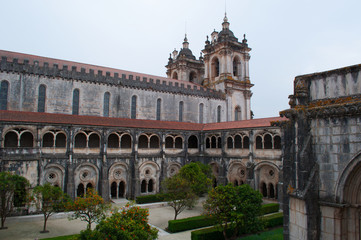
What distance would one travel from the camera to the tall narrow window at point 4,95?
2865 centimetres

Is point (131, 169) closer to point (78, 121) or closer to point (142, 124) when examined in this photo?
point (142, 124)

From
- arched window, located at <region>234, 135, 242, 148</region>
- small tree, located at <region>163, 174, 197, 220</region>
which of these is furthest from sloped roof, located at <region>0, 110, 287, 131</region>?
small tree, located at <region>163, 174, 197, 220</region>

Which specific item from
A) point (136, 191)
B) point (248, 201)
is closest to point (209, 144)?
point (136, 191)

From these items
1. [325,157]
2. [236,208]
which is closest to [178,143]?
[236,208]

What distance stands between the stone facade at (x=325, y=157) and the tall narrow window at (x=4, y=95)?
1199 inches

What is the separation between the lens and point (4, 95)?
28750 mm

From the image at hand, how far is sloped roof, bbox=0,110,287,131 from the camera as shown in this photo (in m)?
26.0

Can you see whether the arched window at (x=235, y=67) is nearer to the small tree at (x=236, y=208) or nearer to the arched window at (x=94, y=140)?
the arched window at (x=94, y=140)

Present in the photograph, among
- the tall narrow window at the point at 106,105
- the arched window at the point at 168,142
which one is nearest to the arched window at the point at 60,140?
the tall narrow window at the point at 106,105

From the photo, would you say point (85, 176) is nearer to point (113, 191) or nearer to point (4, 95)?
point (113, 191)

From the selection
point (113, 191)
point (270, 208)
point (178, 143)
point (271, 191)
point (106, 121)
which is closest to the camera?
point (270, 208)

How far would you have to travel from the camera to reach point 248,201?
16344 millimetres

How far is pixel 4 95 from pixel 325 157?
105ft

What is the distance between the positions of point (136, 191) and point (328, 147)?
25.1 metres
